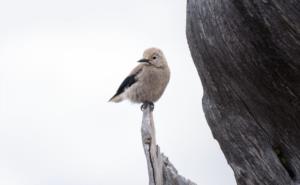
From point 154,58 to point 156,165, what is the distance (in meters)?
5.17

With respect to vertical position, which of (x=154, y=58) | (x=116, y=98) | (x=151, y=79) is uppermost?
(x=154, y=58)

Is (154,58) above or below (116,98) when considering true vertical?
above

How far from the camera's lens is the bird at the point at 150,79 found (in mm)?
14492

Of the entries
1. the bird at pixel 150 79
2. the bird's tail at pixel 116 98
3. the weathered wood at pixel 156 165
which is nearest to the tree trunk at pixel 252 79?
the weathered wood at pixel 156 165

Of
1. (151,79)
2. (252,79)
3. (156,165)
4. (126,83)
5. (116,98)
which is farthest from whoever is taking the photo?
(116,98)

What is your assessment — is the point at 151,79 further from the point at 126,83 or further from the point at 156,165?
the point at 156,165

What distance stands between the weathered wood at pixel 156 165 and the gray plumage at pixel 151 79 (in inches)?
172

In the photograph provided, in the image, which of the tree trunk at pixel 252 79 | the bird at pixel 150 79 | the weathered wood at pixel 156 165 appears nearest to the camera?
the tree trunk at pixel 252 79

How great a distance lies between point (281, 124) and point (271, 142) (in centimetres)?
29

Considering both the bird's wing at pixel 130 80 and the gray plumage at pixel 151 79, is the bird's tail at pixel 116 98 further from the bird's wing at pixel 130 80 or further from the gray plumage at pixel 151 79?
the gray plumage at pixel 151 79

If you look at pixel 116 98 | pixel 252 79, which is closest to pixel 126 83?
pixel 116 98

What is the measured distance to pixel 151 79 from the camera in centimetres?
1454

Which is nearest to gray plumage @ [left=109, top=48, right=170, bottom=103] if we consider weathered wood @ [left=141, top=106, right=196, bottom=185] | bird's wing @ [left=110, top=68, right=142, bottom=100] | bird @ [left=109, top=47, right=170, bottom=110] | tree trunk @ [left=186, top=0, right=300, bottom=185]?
bird @ [left=109, top=47, right=170, bottom=110]

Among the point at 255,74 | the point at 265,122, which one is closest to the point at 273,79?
the point at 255,74
